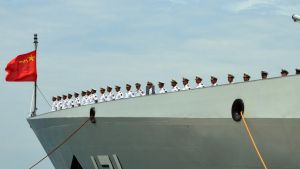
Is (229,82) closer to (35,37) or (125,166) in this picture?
(125,166)

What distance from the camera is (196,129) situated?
55.2ft

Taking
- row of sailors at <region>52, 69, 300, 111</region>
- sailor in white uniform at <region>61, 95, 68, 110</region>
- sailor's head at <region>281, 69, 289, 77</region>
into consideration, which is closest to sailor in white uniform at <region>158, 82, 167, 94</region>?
row of sailors at <region>52, 69, 300, 111</region>

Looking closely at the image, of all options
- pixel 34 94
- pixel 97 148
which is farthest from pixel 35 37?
pixel 97 148

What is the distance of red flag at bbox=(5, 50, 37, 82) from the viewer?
25969mm

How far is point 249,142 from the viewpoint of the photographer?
15.7m

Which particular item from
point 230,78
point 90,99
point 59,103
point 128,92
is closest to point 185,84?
point 230,78

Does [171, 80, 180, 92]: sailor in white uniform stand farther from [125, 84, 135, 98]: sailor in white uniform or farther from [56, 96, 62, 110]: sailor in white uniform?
[56, 96, 62, 110]: sailor in white uniform

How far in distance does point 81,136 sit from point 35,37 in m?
6.38

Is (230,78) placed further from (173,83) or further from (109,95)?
(109,95)

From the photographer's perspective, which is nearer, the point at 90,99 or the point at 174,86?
the point at 174,86

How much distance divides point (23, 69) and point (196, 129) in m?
11.3

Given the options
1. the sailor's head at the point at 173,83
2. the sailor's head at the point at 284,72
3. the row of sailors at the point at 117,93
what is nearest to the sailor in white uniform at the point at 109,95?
the row of sailors at the point at 117,93

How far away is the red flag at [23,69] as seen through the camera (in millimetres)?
25969

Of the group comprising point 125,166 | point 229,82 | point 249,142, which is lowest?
point 125,166
